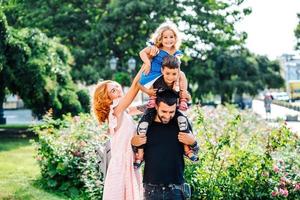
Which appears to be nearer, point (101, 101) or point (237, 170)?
point (101, 101)

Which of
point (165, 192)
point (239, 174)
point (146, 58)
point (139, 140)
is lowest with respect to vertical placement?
point (239, 174)

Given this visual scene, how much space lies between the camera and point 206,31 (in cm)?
2764

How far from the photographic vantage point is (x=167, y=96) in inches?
142

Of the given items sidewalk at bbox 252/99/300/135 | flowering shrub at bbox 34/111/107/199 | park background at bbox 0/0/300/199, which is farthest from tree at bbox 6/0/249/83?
flowering shrub at bbox 34/111/107/199


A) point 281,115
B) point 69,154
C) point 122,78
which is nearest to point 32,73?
point 122,78

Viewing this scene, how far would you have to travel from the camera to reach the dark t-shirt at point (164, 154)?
3.62m

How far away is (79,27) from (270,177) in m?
22.3

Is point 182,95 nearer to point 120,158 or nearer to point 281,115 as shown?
point 120,158

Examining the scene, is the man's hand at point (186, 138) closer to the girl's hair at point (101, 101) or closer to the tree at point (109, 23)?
the girl's hair at point (101, 101)

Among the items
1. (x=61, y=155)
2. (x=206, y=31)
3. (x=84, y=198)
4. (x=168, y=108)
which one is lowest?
(x=84, y=198)

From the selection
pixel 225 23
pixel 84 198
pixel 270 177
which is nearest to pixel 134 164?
pixel 270 177

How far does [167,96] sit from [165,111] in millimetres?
109

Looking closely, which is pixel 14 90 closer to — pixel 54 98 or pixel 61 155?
pixel 54 98

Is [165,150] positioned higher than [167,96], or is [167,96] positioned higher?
[167,96]
